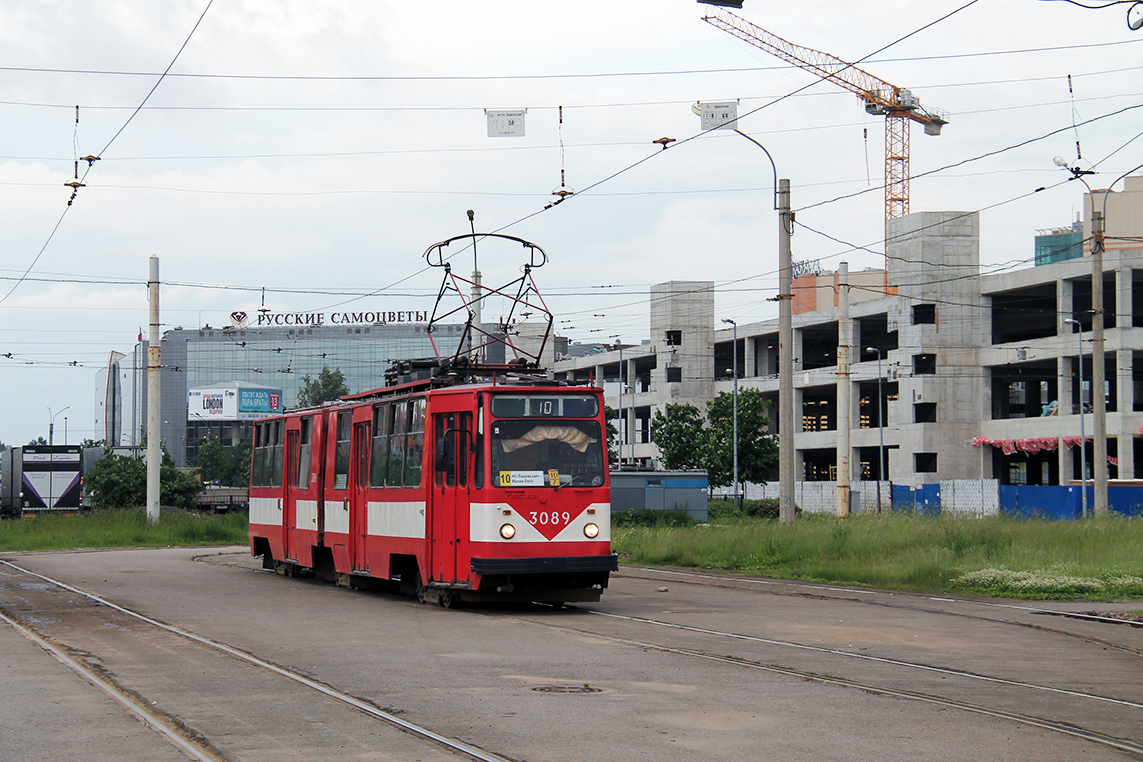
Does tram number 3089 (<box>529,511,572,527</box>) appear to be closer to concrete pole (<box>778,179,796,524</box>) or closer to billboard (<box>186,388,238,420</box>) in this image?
concrete pole (<box>778,179,796,524</box>)

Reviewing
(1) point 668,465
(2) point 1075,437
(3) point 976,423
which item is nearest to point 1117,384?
(2) point 1075,437

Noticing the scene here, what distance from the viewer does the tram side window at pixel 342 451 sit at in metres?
21.5

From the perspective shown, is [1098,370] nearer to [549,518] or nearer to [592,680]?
[549,518]

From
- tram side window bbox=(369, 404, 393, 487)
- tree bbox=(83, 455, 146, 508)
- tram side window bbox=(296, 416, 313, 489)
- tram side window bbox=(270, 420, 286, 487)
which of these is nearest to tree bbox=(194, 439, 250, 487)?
tree bbox=(83, 455, 146, 508)

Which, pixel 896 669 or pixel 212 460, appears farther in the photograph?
pixel 212 460

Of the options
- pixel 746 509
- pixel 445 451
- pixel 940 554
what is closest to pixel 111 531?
pixel 940 554

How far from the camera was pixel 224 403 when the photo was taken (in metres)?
148

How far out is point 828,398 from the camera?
86.3 metres

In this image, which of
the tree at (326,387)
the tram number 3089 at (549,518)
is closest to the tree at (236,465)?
the tree at (326,387)

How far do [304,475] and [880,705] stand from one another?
1604 cm

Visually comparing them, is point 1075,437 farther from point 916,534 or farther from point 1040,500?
point 916,534

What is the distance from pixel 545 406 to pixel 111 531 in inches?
1146

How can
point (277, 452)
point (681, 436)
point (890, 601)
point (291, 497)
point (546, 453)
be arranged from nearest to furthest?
point (546, 453)
point (890, 601)
point (291, 497)
point (277, 452)
point (681, 436)

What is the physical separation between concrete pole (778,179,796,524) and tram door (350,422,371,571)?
382 inches
